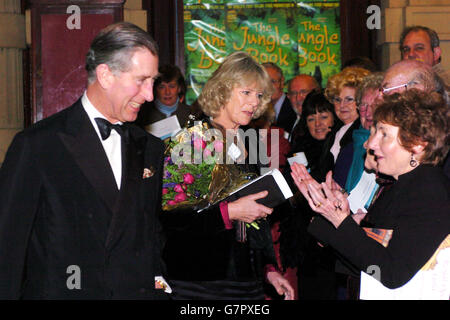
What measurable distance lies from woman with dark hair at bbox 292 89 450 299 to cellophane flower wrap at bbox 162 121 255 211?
634 millimetres

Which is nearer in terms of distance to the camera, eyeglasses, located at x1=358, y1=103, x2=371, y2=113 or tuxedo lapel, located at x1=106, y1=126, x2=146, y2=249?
tuxedo lapel, located at x1=106, y1=126, x2=146, y2=249

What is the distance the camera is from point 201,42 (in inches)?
298

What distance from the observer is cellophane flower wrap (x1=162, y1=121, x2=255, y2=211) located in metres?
3.14

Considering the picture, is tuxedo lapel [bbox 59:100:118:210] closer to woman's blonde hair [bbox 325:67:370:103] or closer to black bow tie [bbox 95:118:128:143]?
black bow tie [bbox 95:118:128:143]

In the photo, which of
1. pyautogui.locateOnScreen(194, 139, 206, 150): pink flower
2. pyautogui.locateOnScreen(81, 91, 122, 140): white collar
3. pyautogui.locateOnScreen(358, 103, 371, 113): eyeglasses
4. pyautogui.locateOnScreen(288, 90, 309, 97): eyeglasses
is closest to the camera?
pyautogui.locateOnScreen(81, 91, 122, 140): white collar

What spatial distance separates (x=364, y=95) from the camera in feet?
12.9

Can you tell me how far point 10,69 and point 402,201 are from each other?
498cm

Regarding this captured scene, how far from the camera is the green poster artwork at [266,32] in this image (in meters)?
7.54

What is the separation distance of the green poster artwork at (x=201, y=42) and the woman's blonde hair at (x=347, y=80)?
113 inches

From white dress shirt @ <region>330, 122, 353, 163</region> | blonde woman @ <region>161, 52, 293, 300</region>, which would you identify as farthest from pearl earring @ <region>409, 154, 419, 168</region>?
white dress shirt @ <region>330, 122, 353, 163</region>

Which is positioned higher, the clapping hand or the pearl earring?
the pearl earring

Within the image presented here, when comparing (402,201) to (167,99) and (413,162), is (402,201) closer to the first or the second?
(413,162)

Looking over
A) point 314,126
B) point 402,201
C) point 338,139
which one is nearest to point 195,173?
point 402,201

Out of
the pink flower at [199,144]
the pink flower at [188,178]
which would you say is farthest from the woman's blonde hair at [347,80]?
the pink flower at [188,178]
